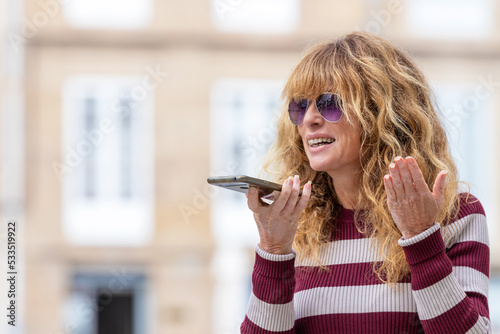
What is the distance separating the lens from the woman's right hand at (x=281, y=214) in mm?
2002

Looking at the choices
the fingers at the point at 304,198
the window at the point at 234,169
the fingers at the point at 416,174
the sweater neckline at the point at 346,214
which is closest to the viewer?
the fingers at the point at 416,174

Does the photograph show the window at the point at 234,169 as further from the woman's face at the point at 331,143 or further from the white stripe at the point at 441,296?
the white stripe at the point at 441,296

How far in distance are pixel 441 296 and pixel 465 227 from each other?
0.25m

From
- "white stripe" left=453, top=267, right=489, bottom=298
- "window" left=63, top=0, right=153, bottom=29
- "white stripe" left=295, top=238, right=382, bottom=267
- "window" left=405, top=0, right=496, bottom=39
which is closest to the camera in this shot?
"white stripe" left=453, top=267, right=489, bottom=298

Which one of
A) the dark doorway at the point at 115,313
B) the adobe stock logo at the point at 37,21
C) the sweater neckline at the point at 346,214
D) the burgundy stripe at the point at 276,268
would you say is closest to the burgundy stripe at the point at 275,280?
the burgundy stripe at the point at 276,268

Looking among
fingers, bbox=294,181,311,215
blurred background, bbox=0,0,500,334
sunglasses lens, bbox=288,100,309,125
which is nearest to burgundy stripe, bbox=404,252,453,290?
fingers, bbox=294,181,311,215

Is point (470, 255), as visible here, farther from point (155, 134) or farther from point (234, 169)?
point (155, 134)

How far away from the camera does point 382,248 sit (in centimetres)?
210

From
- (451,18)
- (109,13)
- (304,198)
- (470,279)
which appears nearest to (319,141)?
(304,198)

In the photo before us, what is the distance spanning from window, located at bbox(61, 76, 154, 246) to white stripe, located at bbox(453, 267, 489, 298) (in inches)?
366

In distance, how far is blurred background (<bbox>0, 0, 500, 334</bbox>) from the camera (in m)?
10.9

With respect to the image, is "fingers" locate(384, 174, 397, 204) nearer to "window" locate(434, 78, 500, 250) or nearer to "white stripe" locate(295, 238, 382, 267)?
"white stripe" locate(295, 238, 382, 267)

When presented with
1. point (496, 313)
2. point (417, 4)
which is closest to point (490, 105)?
point (417, 4)

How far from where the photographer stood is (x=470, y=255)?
1.96 meters
